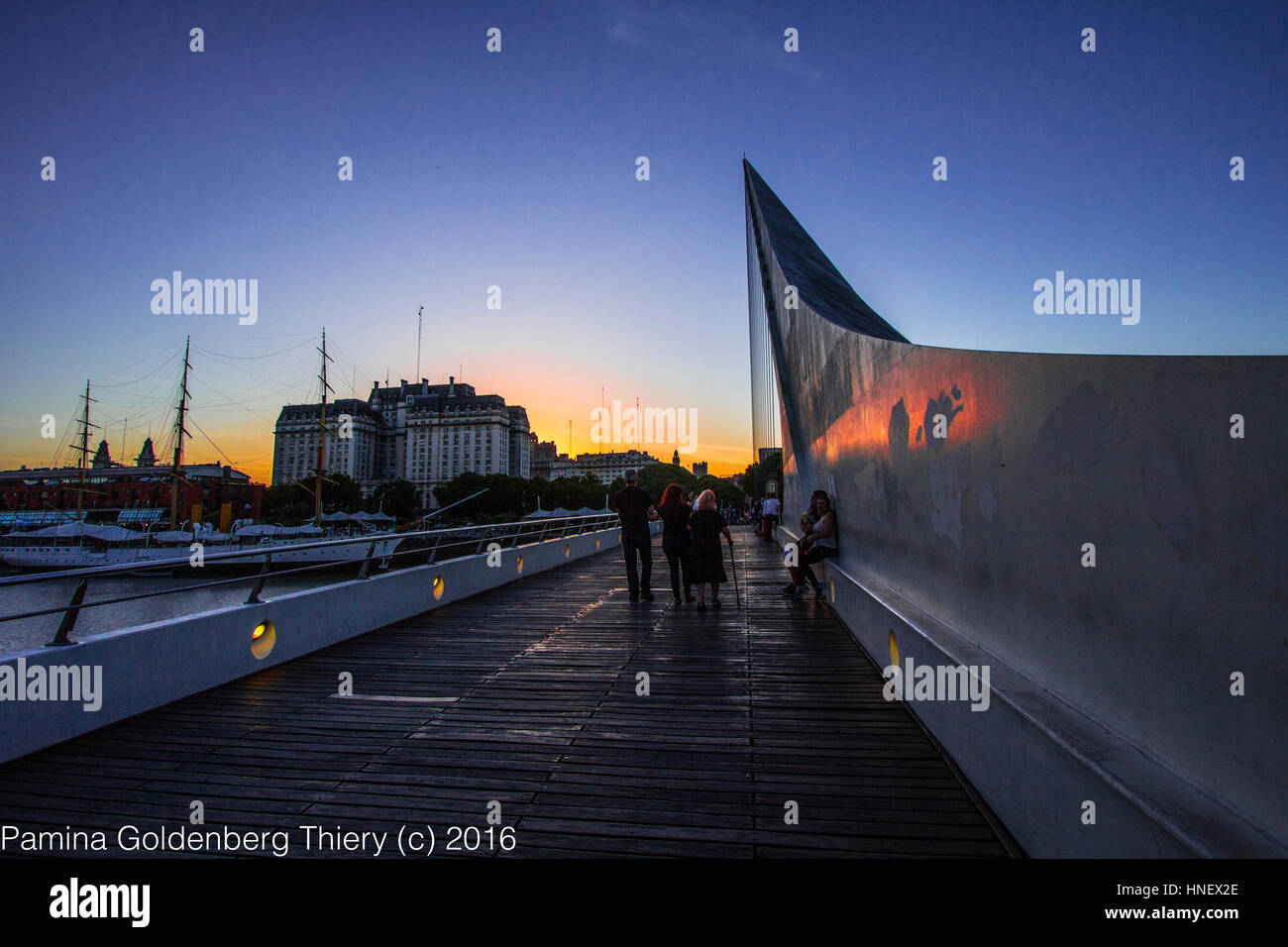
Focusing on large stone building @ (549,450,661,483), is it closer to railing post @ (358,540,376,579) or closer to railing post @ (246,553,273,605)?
railing post @ (358,540,376,579)

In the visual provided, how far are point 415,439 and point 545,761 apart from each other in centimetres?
15059

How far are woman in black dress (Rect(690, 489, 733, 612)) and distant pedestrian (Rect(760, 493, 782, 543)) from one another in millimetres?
12071

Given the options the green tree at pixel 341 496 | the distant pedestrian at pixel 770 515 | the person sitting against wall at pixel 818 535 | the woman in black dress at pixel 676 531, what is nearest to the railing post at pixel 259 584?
the woman in black dress at pixel 676 531

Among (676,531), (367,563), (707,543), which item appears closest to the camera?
(367,563)

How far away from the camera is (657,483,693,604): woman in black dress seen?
885 cm

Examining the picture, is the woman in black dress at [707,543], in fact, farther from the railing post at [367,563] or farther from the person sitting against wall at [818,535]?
the railing post at [367,563]

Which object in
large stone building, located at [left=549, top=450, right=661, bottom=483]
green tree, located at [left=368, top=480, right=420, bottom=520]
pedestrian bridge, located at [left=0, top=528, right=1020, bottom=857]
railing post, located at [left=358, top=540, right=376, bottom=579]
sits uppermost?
large stone building, located at [left=549, top=450, right=661, bottom=483]

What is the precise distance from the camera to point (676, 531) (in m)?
9.14

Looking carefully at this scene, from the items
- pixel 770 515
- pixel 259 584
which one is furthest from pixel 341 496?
pixel 259 584

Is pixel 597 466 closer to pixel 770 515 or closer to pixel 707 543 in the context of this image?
pixel 770 515

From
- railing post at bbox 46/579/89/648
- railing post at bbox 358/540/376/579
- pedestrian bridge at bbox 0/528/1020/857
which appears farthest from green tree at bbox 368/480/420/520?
railing post at bbox 46/579/89/648

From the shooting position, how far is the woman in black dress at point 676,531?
8852 mm
